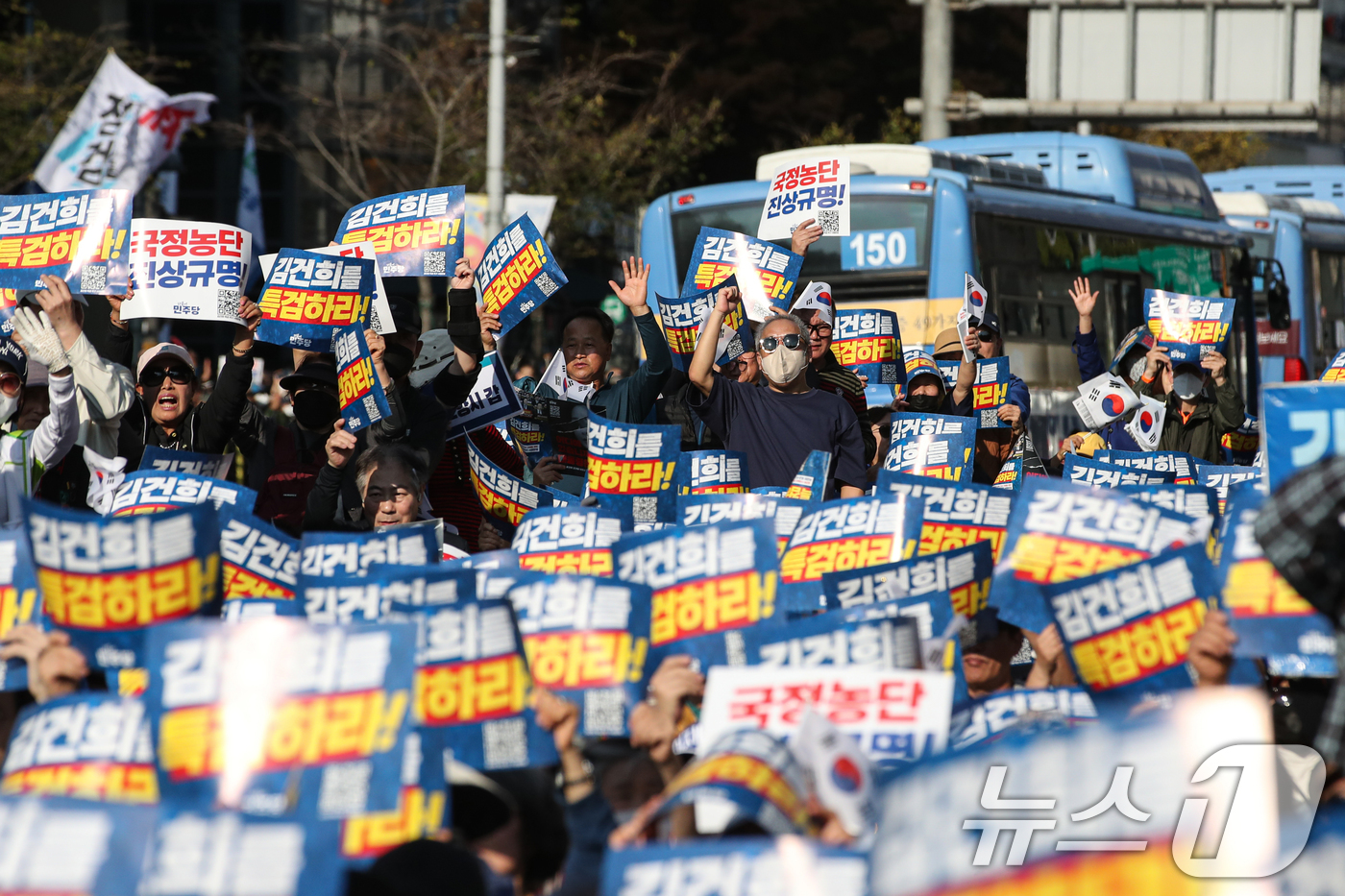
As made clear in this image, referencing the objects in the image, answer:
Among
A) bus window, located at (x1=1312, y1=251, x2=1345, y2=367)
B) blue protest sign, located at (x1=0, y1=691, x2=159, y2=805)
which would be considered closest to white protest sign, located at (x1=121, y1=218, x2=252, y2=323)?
blue protest sign, located at (x1=0, y1=691, x2=159, y2=805)

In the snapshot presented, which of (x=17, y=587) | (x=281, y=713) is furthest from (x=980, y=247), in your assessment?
(x=281, y=713)

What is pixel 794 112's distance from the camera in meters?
28.8

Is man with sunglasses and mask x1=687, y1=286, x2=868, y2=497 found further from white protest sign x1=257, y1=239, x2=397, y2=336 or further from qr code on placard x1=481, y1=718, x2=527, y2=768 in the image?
qr code on placard x1=481, y1=718, x2=527, y2=768

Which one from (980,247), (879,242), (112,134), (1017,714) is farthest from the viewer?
(112,134)

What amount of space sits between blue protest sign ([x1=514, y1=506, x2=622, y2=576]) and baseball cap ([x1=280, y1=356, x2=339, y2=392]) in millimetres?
2064

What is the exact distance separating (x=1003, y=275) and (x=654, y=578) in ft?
31.4

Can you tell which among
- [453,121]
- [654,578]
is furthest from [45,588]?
[453,121]

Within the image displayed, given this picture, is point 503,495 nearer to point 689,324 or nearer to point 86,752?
point 689,324

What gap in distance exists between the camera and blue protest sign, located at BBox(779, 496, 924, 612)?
4.76m

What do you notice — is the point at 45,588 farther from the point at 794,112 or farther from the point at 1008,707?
the point at 794,112

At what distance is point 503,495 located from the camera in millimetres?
6262

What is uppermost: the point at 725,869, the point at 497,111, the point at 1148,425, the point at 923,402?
the point at 497,111

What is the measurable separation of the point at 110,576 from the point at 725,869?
1.82m

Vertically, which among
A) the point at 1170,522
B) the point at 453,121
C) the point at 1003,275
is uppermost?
the point at 453,121
